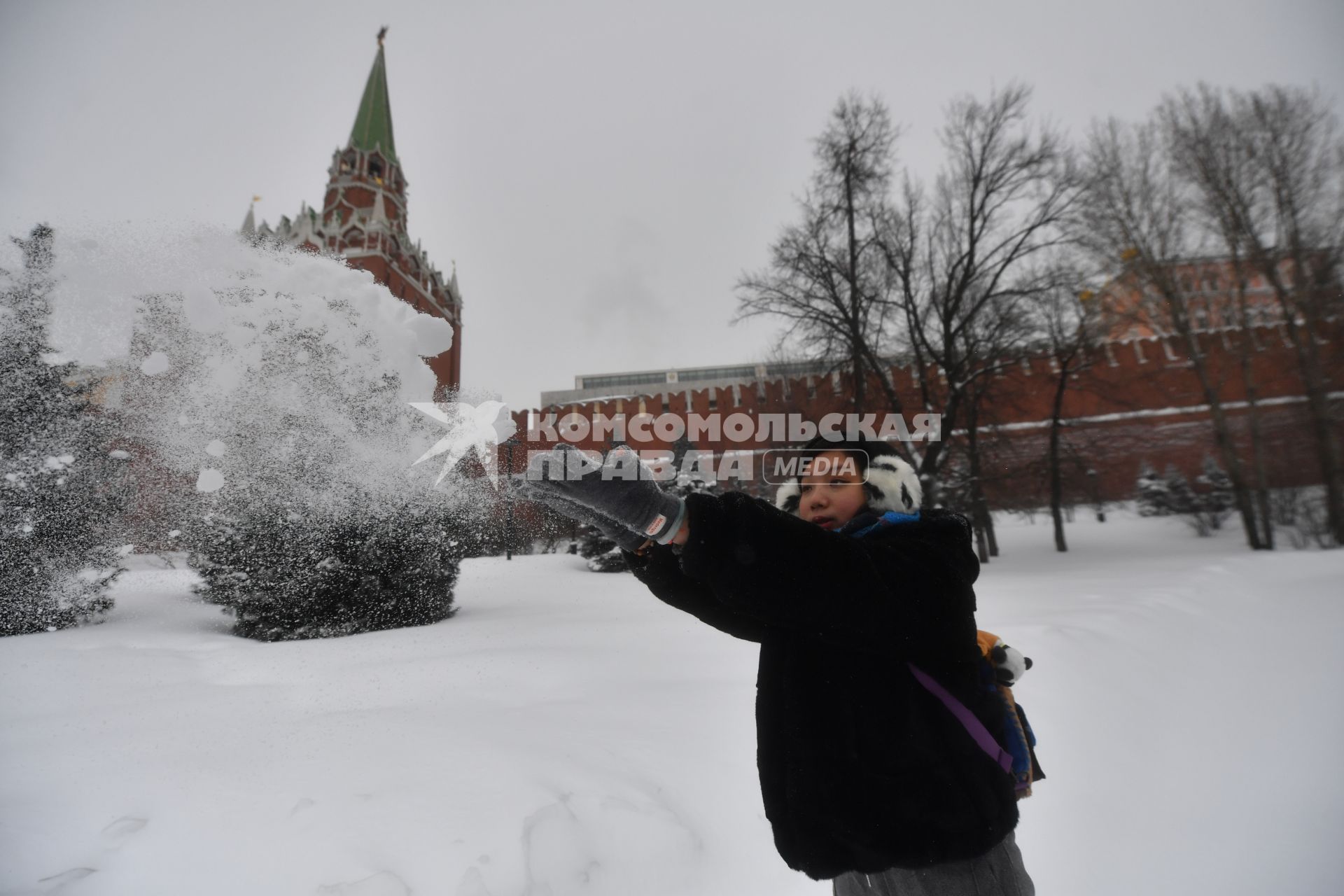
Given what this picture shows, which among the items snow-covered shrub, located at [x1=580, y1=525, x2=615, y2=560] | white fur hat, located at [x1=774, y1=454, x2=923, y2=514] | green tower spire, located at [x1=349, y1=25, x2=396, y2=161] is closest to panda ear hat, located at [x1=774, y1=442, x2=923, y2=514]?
white fur hat, located at [x1=774, y1=454, x2=923, y2=514]

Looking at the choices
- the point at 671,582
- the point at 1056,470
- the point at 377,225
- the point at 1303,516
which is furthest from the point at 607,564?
the point at 1303,516

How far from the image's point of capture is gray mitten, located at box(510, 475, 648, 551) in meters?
1.05

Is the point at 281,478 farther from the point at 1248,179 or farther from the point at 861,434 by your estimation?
the point at 1248,179

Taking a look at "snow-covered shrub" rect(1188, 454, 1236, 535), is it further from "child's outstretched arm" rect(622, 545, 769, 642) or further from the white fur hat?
"child's outstretched arm" rect(622, 545, 769, 642)

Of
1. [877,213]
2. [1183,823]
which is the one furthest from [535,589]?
[877,213]

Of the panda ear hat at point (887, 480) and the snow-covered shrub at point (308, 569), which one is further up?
the panda ear hat at point (887, 480)

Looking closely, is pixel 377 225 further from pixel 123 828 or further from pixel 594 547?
pixel 123 828

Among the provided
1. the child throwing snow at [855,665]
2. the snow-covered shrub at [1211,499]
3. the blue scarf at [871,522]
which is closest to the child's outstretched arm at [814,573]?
the child throwing snow at [855,665]

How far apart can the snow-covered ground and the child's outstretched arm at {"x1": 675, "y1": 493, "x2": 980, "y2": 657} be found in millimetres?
1633

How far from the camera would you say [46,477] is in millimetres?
6070

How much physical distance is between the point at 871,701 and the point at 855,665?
79mm

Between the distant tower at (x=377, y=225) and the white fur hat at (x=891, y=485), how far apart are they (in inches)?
269

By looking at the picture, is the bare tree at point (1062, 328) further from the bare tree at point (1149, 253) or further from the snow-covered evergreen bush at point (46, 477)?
the snow-covered evergreen bush at point (46, 477)

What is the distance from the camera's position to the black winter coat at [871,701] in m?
1.00
